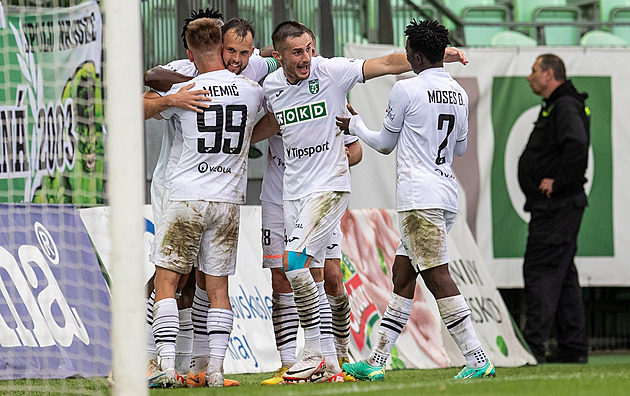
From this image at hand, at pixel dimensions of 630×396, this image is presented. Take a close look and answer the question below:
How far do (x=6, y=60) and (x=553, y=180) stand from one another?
4715mm

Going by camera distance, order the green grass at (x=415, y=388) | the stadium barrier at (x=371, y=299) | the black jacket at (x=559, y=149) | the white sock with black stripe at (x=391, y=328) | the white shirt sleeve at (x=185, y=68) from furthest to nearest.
Result: 1. the black jacket at (x=559, y=149)
2. the stadium barrier at (x=371, y=299)
3. the white shirt sleeve at (x=185, y=68)
4. the white sock with black stripe at (x=391, y=328)
5. the green grass at (x=415, y=388)

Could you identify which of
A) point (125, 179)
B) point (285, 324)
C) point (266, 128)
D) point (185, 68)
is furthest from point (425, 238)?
point (125, 179)

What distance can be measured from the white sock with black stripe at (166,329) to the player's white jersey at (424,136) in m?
1.43

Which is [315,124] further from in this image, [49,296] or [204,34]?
[49,296]

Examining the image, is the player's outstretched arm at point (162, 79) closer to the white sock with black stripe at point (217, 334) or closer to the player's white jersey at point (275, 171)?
the player's white jersey at point (275, 171)

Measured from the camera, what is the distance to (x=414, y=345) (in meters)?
8.36

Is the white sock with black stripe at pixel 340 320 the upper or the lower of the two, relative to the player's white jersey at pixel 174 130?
lower

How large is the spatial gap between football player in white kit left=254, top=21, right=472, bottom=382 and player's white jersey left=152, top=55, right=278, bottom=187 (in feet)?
1.52

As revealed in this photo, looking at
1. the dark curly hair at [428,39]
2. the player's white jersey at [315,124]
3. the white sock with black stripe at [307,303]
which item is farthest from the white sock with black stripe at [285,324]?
the dark curly hair at [428,39]

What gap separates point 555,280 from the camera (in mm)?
9156

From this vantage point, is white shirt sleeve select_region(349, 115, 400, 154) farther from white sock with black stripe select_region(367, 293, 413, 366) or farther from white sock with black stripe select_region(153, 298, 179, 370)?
white sock with black stripe select_region(153, 298, 179, 370)

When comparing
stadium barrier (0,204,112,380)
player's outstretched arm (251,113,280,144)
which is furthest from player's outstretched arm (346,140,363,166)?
stadium barrier (0,204,112,380)

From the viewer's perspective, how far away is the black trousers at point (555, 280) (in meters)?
9.09

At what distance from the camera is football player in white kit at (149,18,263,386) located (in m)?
5.92
